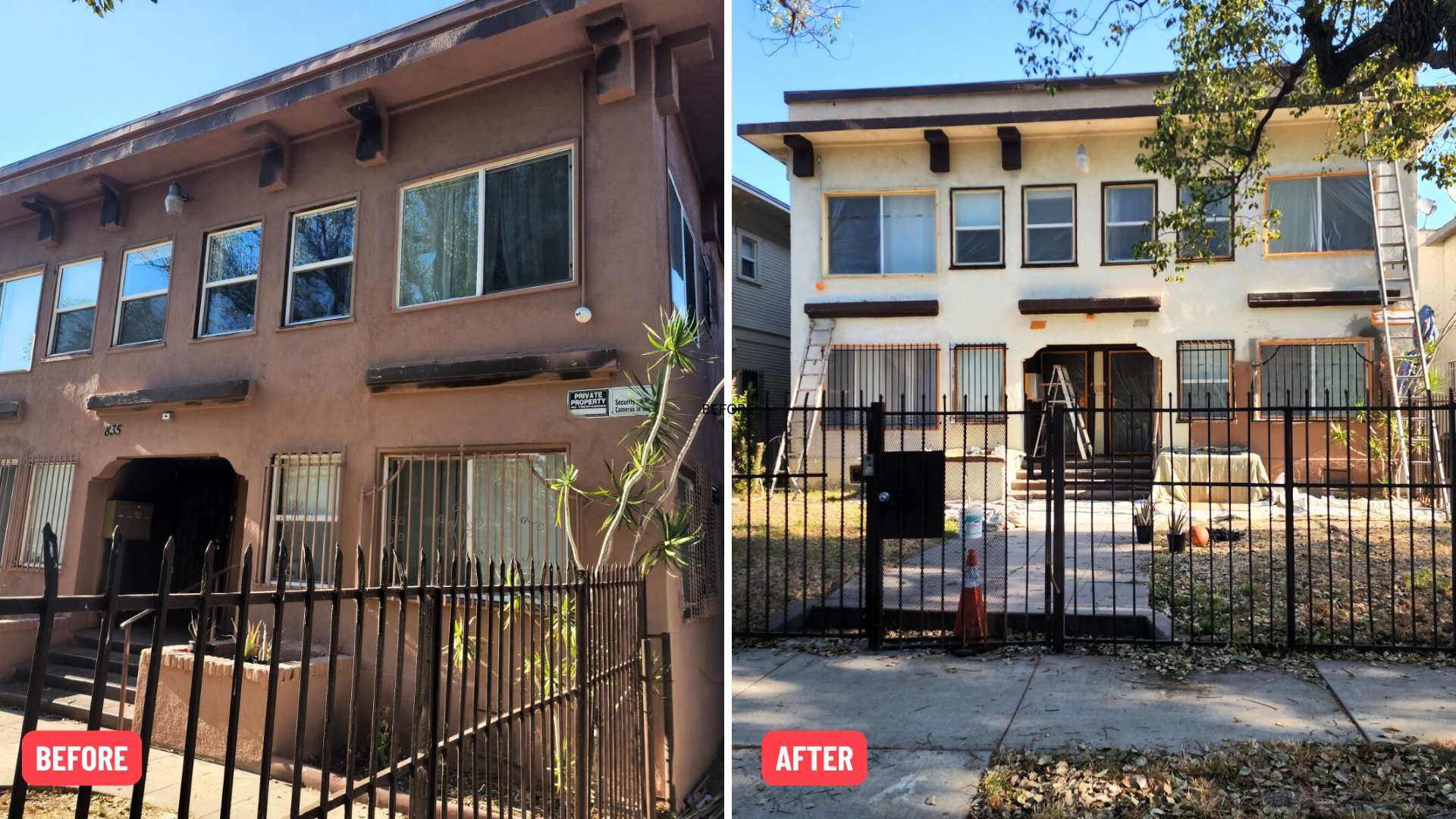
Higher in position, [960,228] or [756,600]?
[960,228]

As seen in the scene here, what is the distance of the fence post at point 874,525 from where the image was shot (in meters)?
5.76

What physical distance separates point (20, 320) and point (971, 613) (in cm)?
488

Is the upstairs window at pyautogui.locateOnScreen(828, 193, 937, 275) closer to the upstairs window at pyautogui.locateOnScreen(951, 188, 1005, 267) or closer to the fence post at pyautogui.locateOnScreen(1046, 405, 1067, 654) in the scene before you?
the upstairs window at pyautogui.locateOnScreen(951, 188, 1005, 267)

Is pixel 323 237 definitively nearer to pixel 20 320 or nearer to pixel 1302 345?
pixel 20 320

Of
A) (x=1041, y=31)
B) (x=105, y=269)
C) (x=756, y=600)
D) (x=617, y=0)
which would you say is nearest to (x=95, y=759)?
(x=617, y=0)

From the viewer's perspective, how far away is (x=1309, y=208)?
13.7 m

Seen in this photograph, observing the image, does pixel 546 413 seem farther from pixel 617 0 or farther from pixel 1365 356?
pixel 1365 356

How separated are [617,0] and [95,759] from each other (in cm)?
212

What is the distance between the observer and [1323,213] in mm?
13680

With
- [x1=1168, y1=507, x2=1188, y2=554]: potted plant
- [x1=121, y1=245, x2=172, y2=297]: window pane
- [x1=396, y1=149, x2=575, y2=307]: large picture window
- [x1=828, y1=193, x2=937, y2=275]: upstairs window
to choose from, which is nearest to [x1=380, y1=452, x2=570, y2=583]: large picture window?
[x1=396, y1=149, x2=575, y2=307]: large picture window

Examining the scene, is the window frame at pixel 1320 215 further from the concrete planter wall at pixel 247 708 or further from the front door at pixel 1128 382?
the concrete planter wall at pixel 247 708

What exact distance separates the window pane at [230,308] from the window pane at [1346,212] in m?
14.2

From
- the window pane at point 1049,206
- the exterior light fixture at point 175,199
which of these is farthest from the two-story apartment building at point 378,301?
the window pane at point 1049,206

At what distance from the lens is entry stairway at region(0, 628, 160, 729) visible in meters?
2.51
